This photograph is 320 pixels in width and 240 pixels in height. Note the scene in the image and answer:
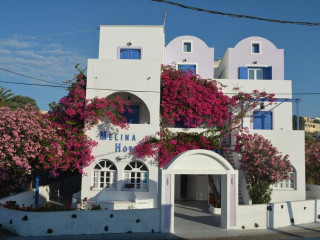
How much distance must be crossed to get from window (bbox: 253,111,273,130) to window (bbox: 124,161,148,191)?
862cm

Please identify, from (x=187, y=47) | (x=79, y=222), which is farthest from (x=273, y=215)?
(x=187, y=47)

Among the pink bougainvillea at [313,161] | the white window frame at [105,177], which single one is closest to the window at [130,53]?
the white window frame at [105,177]

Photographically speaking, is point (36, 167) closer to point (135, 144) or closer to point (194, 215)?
point (135, 144)

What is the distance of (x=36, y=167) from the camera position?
16094 millimetres

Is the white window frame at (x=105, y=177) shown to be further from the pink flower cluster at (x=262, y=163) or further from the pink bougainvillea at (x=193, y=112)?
the pink flower cluster at (x=262, y=163)

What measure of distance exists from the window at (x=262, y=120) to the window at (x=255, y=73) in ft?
10.2

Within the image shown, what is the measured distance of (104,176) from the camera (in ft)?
57.7

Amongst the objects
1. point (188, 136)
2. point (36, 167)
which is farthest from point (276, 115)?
point (36, 167)

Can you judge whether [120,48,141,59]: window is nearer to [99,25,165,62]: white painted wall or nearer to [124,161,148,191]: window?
[99,25,165,62]: white painted wall

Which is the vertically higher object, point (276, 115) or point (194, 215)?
point (276, 115)

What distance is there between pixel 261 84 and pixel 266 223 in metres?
10.2

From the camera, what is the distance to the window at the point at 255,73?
23.5m

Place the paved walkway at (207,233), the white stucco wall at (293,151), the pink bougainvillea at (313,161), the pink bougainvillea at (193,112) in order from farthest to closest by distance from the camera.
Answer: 1. the pink bougainvillea at (313,161)
2. the white stucco wall at (293,151)
3. the pink bougainvillea at (193,112)
4. the paved walkway at (207,233)

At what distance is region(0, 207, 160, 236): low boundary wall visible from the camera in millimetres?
12141
